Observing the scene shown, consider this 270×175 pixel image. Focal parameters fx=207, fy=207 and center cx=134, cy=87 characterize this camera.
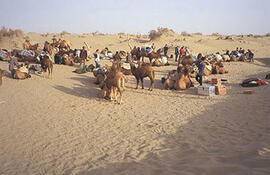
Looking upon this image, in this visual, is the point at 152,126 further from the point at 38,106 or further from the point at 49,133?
the point at 38,106

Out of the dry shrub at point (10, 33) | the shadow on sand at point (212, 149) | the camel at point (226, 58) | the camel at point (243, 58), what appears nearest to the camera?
the shadow on sand at point (212, 149)

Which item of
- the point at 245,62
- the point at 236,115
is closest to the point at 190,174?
the point at 236,115

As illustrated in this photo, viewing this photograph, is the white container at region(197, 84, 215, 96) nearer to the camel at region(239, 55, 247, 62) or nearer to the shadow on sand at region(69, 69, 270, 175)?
the shadow on sand at region(69, 69, 270, 175)

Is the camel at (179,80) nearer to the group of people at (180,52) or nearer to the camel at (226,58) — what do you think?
the group of people at (180,52)

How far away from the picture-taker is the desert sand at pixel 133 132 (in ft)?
12.6

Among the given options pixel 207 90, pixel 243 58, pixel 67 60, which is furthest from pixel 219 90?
pixel 243 58

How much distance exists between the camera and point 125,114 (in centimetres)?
738

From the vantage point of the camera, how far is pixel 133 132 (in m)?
5.84

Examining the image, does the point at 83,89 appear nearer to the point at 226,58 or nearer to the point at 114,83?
the point at 114,83

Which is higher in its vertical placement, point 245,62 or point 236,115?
point 245,62

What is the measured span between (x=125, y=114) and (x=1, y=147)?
12.3ft

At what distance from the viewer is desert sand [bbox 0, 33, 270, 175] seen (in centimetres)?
385

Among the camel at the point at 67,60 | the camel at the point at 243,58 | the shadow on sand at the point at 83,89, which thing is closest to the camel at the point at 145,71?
the shadow on sand at the point at 83,89

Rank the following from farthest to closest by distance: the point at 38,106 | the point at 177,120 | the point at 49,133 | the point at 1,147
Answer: the point at 38,106
the point at 177,120
the point at 49,133
the point at 1,147
